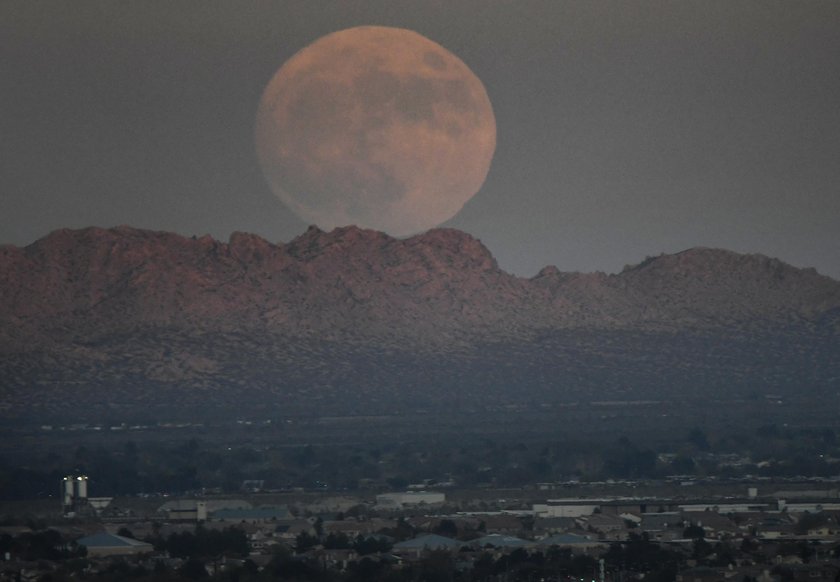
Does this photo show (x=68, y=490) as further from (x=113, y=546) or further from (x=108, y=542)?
(x=113, y=546)

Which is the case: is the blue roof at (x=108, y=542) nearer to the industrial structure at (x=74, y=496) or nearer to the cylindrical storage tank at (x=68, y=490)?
the industrial structure at (x=74, y=496)

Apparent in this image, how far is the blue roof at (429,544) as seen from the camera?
93688 mm

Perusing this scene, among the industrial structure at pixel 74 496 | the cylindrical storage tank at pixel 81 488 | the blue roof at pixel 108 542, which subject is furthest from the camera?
the cylindrical storage tank at pixel 81 488

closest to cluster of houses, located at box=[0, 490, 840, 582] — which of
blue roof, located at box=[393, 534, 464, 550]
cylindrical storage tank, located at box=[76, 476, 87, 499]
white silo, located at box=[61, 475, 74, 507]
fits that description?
blue roof, located at box=[393, 534, 464, 550]

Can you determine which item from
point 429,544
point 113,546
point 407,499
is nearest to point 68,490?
point 407,499

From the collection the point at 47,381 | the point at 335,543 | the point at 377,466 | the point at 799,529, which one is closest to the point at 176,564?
the point at 335,543

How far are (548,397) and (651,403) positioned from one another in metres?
7.43

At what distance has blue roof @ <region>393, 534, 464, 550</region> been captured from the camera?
93.7 meters

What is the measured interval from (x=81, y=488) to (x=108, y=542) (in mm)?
25416

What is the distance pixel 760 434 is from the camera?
168125mm

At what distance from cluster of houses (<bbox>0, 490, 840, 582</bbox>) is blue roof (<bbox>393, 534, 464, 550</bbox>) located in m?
0.06

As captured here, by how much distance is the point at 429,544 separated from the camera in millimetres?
94688

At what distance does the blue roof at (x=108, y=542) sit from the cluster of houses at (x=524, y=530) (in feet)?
0.22

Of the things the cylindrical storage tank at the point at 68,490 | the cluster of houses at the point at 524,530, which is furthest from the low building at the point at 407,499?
the cylindrical storage tank at the point at 68,490
